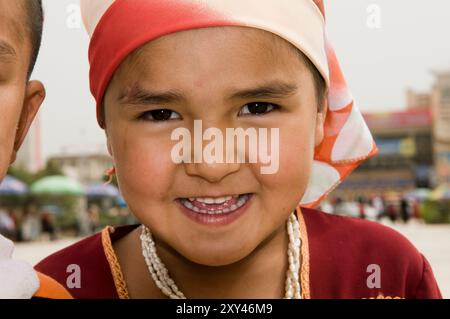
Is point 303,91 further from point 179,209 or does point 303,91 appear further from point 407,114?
point 407,114

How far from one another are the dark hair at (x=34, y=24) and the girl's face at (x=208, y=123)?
0.48ft

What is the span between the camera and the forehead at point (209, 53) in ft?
3.66

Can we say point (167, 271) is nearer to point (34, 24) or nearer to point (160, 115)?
point (160, 115)

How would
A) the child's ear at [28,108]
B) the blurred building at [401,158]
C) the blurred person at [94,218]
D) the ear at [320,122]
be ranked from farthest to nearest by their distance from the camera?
the blurred building at [401,158]
the blurred person at [94,218]
the ear at [320,122]
the child's ear at [28,108]

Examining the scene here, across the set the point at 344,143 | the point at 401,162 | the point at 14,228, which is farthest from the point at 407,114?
the point at 344,143

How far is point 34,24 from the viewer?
1.16 metres

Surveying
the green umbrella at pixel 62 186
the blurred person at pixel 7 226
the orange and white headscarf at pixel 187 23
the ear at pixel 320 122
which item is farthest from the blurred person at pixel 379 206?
the orange and white headscarf at pixel 187 23

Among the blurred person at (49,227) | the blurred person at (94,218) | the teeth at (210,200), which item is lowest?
the blurred person at (49,227)

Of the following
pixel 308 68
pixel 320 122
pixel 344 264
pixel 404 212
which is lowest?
pixel 404 212

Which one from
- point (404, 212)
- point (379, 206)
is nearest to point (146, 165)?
point (404, 212)

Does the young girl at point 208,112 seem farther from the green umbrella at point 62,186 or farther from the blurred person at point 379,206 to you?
the blurred person at point 379,206

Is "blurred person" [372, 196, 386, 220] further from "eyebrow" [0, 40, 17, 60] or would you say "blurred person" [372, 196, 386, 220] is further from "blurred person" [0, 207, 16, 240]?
"eyebrow" [0, 40, 17, 60]

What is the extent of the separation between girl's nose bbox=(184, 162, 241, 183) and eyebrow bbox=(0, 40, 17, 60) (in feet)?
1.13

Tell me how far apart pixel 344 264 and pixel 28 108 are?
0.73 metres
